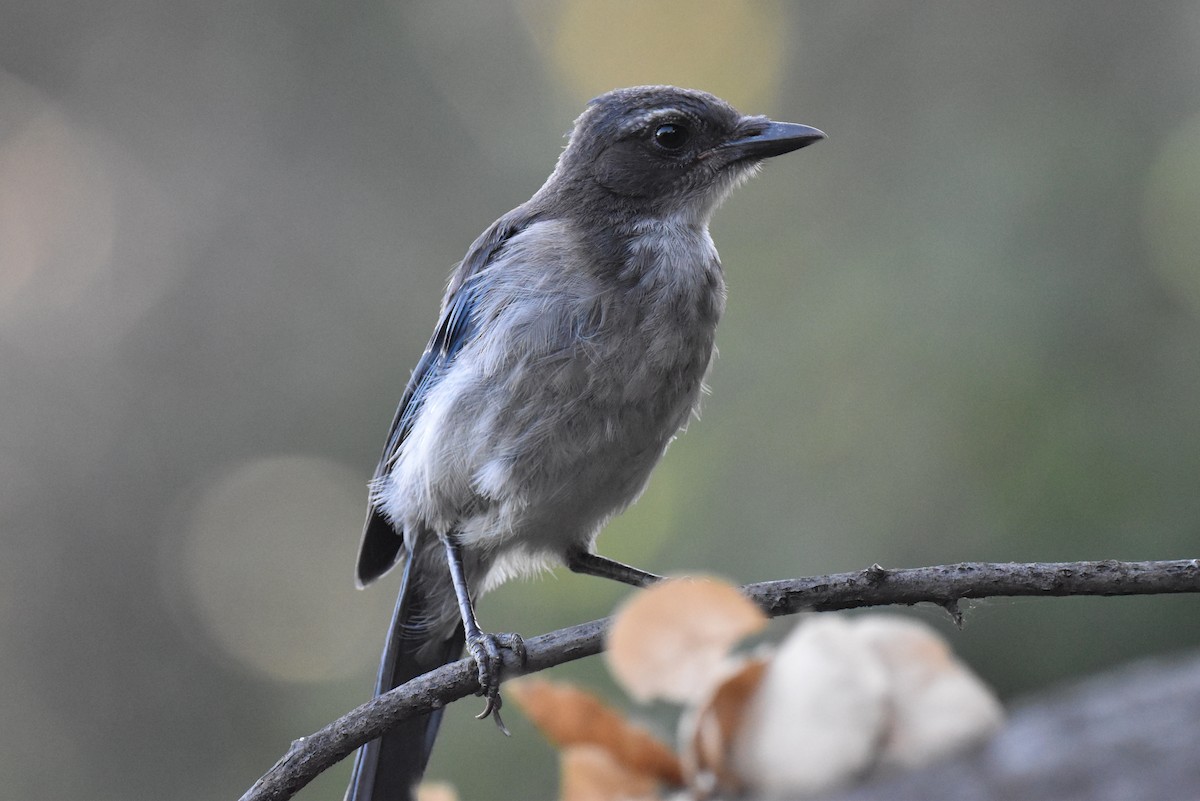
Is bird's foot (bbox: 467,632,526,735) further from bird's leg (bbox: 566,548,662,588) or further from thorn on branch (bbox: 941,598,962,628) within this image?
thorn on branch (bbox: 941,598,962,628)

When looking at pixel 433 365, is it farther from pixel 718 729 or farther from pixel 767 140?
pixel 718 729

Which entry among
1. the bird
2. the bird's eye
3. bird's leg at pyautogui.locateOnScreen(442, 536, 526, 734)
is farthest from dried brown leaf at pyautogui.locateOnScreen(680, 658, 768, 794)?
the bird's eye

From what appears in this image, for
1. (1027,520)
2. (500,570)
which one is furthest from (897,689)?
(1027,520)

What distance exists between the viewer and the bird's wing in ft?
12.8

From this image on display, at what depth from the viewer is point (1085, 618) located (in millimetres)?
4297

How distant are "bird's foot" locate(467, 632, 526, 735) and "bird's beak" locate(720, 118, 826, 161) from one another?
1809 mm

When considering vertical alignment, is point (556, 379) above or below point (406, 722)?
above

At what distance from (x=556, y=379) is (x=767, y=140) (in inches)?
45.3

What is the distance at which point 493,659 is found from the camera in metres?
2.85

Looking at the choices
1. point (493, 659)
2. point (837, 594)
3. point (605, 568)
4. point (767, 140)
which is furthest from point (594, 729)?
point (767, 140)

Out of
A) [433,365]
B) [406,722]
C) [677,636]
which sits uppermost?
[677,636]

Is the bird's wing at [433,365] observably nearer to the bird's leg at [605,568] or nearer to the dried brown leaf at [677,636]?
the bird's leg at [605,568]

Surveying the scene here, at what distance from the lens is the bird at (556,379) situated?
11.1ft

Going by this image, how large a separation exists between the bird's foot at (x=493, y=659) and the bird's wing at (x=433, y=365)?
1.11 metres
